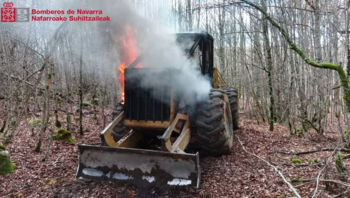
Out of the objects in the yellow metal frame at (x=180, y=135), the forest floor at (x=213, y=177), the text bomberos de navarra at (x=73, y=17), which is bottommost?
the forest floor at (x=213, y=177)

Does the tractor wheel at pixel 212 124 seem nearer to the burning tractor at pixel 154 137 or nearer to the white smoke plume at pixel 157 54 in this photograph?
the burning tractor at pixel 154 137

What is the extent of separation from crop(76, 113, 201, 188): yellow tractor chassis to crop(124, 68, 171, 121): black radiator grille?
356mm

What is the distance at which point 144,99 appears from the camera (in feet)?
16.5

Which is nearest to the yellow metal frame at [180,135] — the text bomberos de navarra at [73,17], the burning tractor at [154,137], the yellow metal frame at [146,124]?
the burning tractor at [154,137]

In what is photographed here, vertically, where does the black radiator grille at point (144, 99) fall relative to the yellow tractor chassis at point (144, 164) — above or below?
above

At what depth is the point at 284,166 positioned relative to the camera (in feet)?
16.6

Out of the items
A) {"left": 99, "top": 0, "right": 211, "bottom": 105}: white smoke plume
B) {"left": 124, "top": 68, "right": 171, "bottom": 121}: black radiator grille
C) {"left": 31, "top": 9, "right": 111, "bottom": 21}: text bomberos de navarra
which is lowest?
{"left": 124, "top": 68, "right": 171, "bottom": 121}: black radiator grille

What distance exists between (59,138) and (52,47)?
2606mm

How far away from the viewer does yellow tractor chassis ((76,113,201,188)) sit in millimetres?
4168

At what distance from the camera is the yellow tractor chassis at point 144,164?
13.7 feet

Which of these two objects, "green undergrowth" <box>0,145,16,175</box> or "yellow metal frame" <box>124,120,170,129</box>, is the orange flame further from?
"green undergrowth" <box>0,145,16,175</box>

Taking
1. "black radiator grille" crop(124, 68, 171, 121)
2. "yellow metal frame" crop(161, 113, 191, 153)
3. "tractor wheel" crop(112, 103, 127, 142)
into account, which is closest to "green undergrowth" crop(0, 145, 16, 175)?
"tractor wheel" crop(112, 103, 127, 142)

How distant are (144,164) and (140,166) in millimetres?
Answer: 78

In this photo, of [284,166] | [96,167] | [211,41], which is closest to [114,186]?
[96,167]
